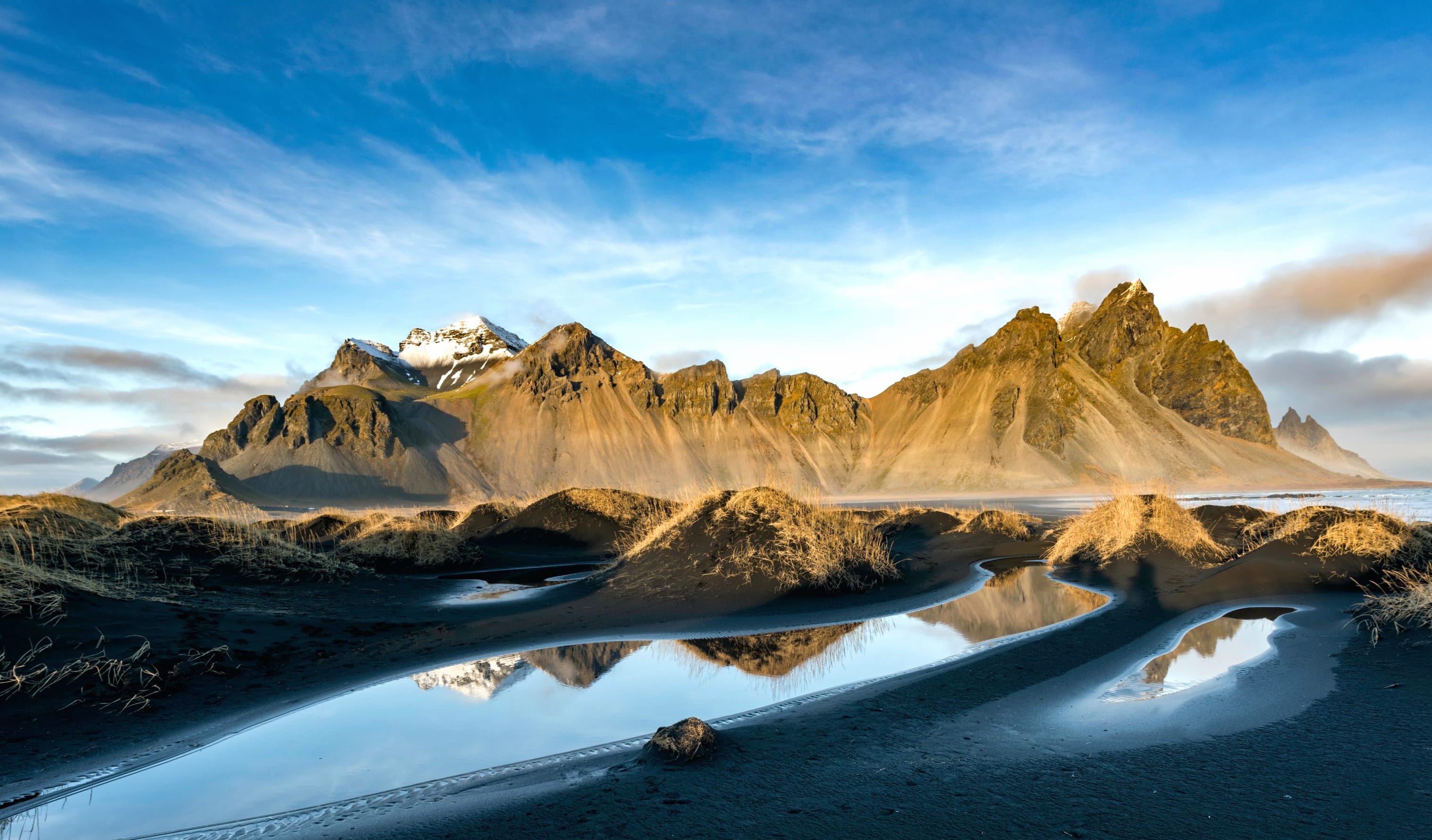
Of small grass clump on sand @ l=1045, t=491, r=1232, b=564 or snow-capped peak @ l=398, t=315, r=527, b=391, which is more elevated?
snow-capped peak @ l=398, t=315, r=527, b=391

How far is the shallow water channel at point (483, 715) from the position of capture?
5.02 meters

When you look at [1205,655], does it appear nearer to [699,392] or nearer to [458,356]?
[699,392]

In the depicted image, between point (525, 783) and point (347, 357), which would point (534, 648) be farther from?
point (347, 357)

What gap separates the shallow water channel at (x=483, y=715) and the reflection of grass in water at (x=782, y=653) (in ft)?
0.11

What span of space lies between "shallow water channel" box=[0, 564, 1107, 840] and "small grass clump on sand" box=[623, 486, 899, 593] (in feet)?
9.21

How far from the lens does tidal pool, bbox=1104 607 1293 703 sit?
23.3 feet

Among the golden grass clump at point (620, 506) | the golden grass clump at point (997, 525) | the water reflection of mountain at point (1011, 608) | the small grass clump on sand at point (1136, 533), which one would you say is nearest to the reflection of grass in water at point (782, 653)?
the water reflection of mountain at point (1011, 608)

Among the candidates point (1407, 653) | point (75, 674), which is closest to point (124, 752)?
point (75, 674)

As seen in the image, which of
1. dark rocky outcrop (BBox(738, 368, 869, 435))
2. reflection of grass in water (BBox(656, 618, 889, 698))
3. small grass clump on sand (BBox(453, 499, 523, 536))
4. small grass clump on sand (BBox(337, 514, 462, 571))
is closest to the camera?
reflection of grass in water (BBox(656, 618, 889, 698))

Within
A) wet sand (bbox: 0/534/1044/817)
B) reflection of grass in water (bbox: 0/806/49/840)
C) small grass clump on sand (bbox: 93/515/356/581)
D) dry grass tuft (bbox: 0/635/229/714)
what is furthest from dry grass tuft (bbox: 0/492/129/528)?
reflection of grass in water (bbox: 0/806/49/840)

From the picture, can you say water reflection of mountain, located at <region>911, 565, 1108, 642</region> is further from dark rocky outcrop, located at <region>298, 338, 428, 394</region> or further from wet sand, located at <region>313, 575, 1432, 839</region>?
dark rocky outcrop, located at <region>298, 338, 428, 394</region>

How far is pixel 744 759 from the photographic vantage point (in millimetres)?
5316

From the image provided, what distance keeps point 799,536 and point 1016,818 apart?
1103cm

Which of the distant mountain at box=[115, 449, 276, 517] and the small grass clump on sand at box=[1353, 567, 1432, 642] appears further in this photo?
the distant mountain at box=[115, 449, 276, 517]
